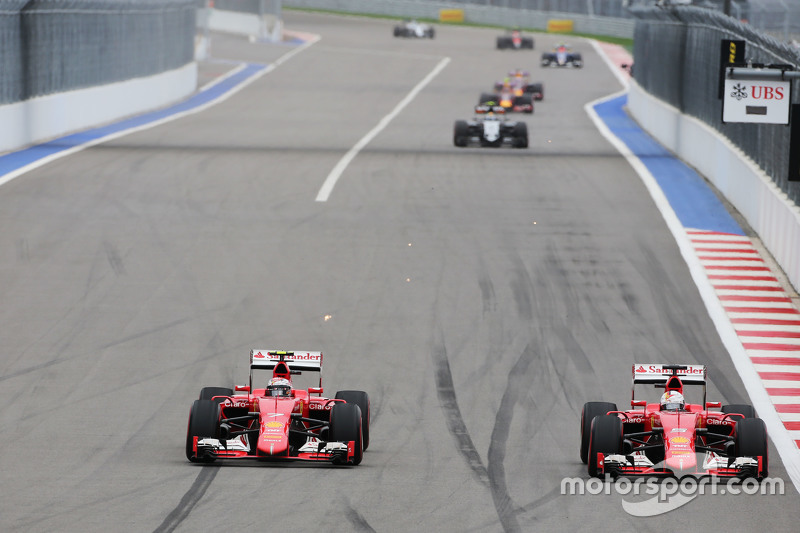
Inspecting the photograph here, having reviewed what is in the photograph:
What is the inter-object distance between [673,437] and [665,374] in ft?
2.93

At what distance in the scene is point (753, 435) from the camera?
1210 centimetres

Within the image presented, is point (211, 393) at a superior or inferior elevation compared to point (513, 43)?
superior

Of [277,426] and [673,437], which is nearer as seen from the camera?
[673,437]

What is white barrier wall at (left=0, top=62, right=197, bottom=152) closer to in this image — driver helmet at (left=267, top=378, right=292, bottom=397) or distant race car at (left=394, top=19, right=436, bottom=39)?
driver helmet at (left=267, top=378, right=292, bottom=397)

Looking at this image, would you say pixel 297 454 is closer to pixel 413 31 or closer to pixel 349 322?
pixel 349 322

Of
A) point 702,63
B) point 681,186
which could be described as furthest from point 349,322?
point 702,63

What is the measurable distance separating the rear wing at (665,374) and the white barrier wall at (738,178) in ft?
26.9

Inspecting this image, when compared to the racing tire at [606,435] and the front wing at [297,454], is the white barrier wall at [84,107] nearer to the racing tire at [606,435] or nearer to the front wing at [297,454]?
the front wing at [297,454]

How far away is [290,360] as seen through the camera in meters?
13.2

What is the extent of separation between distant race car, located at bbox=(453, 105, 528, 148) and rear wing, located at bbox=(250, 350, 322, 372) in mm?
21948

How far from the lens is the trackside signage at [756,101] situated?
19.9 m

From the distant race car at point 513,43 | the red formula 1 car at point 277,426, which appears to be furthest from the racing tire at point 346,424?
the distant race car at point 513,43

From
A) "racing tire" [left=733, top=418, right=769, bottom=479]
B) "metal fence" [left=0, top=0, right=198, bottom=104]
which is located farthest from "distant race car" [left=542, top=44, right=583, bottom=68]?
"racing tire" [left=733, top=418, right=769, bottom=479]

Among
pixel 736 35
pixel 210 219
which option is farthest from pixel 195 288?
pixel 736 35
